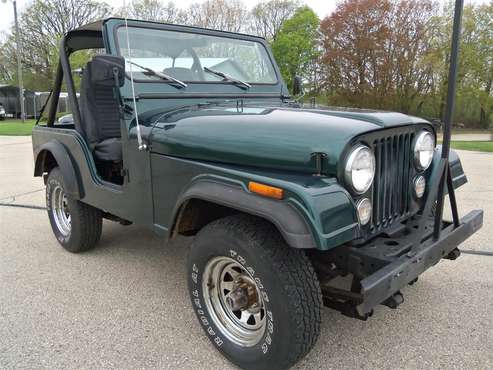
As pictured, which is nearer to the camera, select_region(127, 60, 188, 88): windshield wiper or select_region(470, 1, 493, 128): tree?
select_region(127, 60, 188, 88): windshield wiper

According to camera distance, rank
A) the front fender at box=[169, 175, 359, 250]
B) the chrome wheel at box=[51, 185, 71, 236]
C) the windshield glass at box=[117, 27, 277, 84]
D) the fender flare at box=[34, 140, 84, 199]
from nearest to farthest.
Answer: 1. the front fender at box=[169, 175, 359, 250]
2. the windshield glass at box=[117, 27, 277, 84]
3. the fender flare at box=[34, 140, 84, 199]
4. the chrome wheel at box=[51, 185, 71, 236]

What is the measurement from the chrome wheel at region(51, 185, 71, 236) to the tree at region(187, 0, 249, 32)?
65.3 feet

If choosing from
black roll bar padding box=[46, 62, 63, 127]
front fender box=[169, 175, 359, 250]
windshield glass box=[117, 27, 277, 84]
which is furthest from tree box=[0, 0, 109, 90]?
front fender box=[169, 175, 359, 250]

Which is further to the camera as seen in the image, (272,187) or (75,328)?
(75,328)

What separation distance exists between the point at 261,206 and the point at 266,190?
8 cm

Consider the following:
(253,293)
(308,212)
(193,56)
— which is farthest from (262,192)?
(193,56)

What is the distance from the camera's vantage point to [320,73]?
89.9 feet

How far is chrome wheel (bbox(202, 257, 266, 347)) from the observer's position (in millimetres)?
2326

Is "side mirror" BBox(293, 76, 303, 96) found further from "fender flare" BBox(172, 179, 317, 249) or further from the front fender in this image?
the front fender

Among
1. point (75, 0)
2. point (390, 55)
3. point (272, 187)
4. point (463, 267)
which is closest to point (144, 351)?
point (272, 187)

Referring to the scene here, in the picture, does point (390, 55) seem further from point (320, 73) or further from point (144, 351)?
point (144, 351)

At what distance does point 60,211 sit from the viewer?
4227mm

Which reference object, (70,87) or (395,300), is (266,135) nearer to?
(395,300)

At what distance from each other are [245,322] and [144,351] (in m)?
0.62
